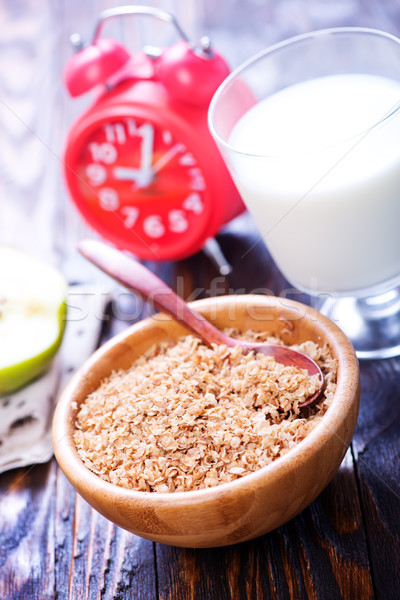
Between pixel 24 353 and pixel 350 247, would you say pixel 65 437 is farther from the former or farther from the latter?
pixel 350 247

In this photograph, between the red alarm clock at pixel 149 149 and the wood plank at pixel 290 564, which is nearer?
the wood plank at pixel 290 564

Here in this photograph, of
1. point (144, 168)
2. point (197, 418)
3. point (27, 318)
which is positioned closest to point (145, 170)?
point (144, 168)

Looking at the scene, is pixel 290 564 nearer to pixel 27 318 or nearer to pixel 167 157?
pixel 27 318

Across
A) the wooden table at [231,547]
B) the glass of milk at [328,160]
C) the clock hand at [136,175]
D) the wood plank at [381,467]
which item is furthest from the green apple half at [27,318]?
the wood plank at [381,467]

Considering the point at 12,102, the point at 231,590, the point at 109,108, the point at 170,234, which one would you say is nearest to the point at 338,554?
the point at 231,590

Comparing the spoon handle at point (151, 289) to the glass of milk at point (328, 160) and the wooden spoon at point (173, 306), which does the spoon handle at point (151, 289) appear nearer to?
the wooden spoon at point (173, 306)

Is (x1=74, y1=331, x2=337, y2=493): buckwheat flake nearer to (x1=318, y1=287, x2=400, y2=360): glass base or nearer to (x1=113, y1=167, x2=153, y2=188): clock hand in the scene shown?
(x1=318, y1=287, x2=400, y2=360): glass base
